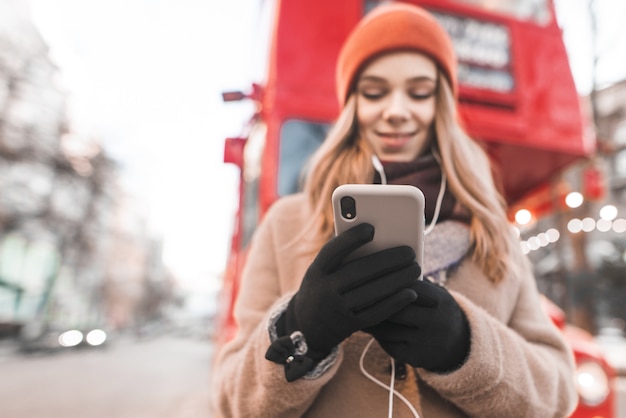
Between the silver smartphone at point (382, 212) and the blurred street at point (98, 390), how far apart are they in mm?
7747

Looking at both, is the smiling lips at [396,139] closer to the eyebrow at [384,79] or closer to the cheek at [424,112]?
the cheek at [424,112]

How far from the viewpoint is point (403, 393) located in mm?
1239

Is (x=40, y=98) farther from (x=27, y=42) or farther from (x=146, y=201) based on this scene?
(x=146, y=201)

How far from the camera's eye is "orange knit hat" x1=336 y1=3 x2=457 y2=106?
1.62 m

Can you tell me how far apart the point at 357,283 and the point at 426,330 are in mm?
207

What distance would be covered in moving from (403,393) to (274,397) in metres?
0.34

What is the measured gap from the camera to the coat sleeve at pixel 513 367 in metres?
1.13

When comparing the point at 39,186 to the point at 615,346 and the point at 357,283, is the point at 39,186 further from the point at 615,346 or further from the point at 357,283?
the point at 357,283

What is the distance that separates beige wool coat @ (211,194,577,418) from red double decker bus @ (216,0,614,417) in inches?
55.3

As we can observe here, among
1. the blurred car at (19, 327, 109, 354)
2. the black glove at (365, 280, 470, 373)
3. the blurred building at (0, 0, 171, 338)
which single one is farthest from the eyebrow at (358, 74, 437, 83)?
the blurred car at (19, 327, 109, 354)

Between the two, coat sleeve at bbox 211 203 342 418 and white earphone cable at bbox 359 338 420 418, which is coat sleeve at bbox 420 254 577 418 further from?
coat sleeve at bbox 211 203 342 418

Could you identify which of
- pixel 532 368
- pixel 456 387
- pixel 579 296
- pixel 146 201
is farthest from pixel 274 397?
pixel 146 201

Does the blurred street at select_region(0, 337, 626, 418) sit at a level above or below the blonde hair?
below

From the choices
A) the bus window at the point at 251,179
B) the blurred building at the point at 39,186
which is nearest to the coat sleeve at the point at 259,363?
the bus window at the point at 251,179
